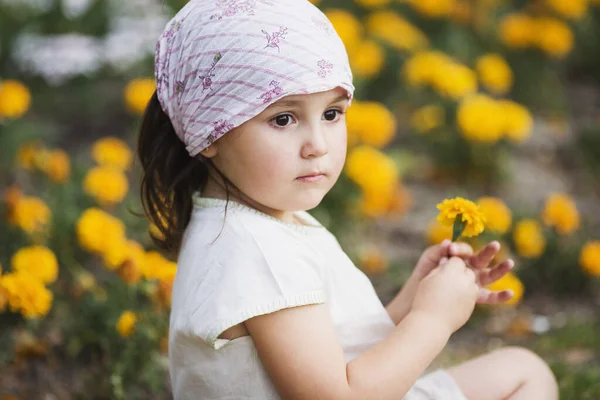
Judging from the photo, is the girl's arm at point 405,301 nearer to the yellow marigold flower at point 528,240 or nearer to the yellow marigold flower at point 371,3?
the yellow marigold flower at point 528,240

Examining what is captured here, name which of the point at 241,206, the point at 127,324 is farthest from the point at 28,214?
the point at 241,206

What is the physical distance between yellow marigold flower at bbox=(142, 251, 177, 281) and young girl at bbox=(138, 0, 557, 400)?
0.52m

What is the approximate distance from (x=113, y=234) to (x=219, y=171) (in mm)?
864

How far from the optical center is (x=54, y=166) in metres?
2.82

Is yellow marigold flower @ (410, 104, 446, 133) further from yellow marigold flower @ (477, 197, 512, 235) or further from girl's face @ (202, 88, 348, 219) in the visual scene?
girl's face @ (202, 88, 348, 219)

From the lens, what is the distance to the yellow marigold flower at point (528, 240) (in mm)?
2740

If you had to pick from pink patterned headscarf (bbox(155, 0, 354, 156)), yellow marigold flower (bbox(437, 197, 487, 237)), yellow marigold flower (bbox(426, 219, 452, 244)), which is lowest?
yellow marigold flower (bbox(426, 219, 452, 244))

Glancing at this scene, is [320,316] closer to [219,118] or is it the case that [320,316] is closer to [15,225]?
[219,118]

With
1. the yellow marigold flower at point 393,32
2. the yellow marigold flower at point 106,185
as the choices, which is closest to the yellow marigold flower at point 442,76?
the yellow marigold flower at point 393,32

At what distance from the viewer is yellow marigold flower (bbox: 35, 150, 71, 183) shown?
283 cm

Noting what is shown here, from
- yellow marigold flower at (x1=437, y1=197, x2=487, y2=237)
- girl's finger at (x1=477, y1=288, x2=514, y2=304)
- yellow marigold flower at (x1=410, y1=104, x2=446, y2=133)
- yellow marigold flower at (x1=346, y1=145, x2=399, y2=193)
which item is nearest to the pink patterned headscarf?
yellow marigold flower at (x1=437, y1=197, x2=487, y2=237)

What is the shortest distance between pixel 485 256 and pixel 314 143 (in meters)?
0.53

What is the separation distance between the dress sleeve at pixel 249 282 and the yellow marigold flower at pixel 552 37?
3230 mm

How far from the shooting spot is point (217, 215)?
1.59 metres
